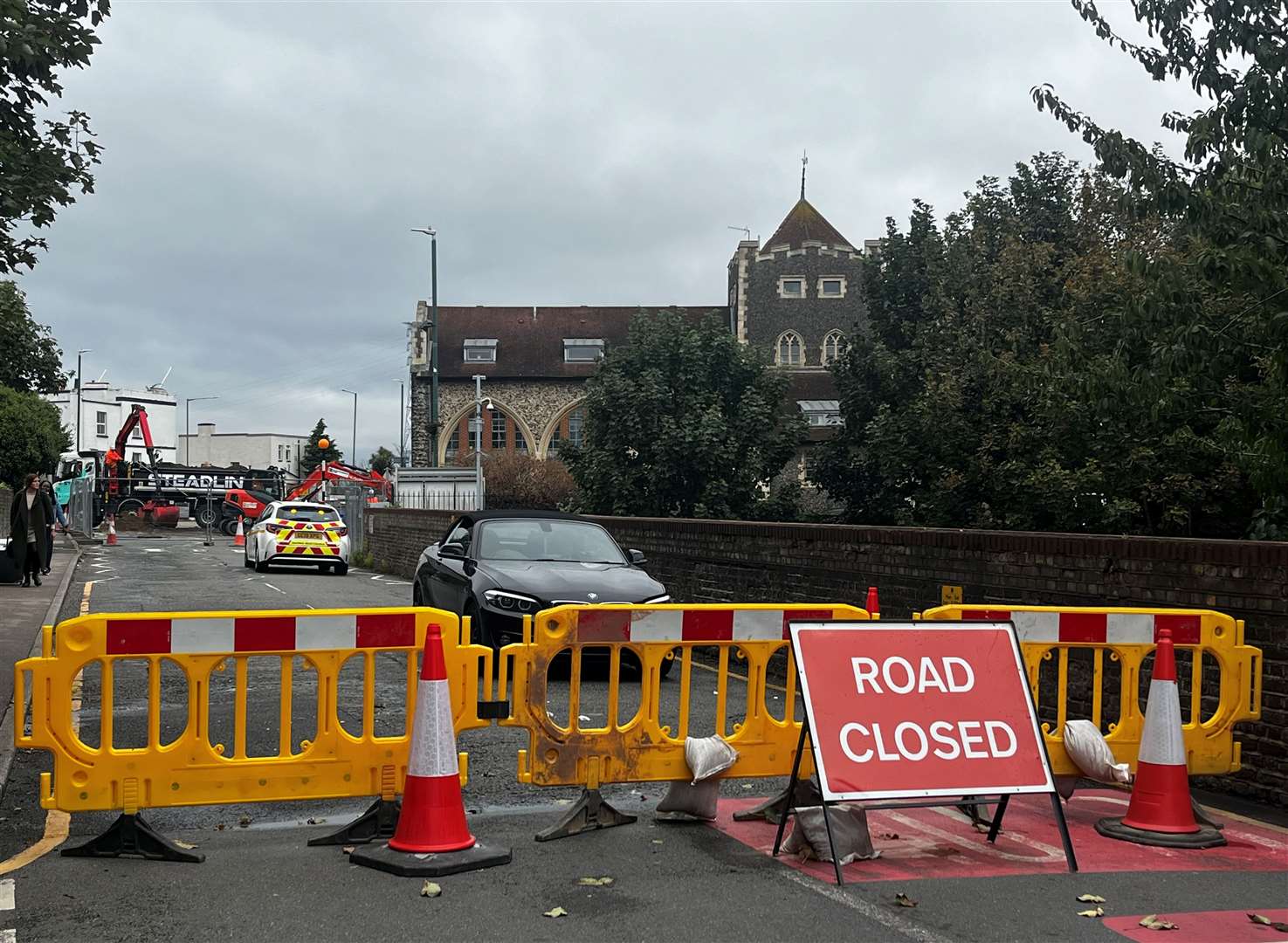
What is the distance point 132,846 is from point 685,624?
9.05ft

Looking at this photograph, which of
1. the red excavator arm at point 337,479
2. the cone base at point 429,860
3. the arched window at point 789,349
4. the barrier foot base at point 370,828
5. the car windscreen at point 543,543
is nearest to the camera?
the cone base at point 429,860

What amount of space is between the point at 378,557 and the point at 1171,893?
2843 centimetres

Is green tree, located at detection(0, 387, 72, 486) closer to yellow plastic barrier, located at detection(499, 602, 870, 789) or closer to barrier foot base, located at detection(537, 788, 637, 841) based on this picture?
yellow plastic barrier, located at detection(499, 602, 870, 789)

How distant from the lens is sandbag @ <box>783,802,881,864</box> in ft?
19.5

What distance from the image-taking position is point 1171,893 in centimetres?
551

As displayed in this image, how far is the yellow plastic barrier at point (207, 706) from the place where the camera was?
5.82 meters

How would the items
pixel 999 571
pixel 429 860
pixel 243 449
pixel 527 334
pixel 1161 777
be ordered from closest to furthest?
pixel 429 860, pixel 1161 777, pixel 999 571, pixel 527 334, pixel 243 449

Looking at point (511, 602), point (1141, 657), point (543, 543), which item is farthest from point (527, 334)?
point (1141, 657)

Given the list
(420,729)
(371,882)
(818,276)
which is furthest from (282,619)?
(818,276)

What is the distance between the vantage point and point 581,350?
276ft

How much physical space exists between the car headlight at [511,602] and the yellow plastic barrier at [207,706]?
16.8 ft

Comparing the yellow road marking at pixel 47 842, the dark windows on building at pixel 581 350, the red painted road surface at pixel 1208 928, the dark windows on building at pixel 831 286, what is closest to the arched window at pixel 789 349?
the dark windows on building at pixel 831 286

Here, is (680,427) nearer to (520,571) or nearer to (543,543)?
(543,543)

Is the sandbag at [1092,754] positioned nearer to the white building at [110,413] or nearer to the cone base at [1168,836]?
the cone base at [1168,836]
